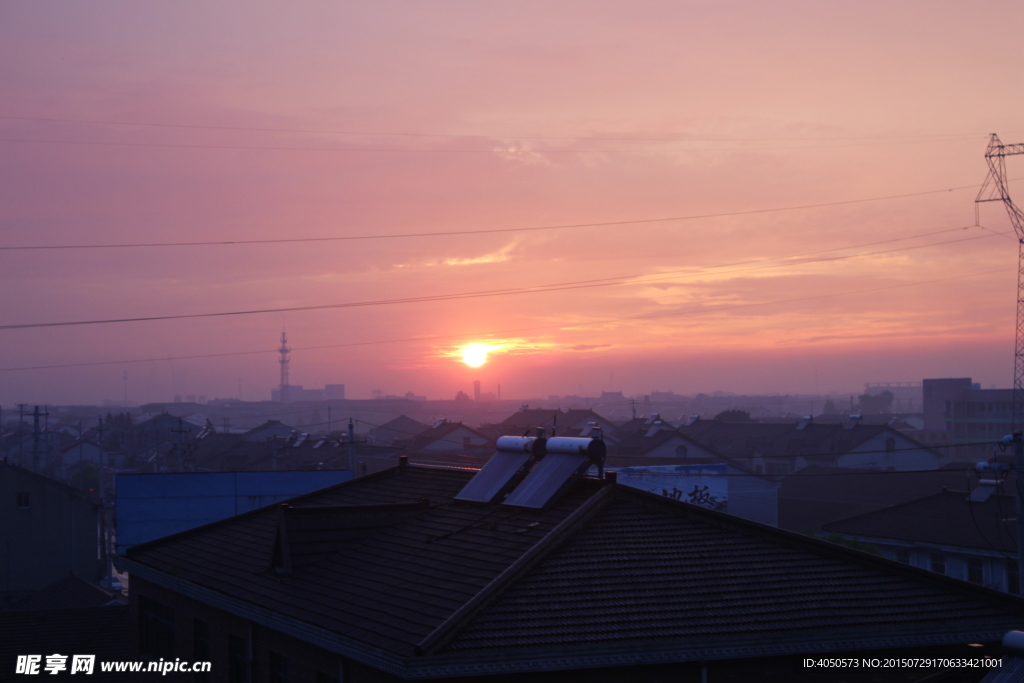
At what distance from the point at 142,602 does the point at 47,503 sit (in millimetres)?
33542

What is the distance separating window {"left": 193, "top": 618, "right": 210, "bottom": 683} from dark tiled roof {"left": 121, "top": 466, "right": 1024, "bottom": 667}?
899 mm

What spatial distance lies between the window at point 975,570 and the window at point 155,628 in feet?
90.1

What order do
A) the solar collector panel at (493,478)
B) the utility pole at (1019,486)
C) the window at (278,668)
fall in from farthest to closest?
the utility pole at (1019,486) < the solar collector panel at (493,478) < the window at (278,668)

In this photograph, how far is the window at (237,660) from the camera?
45.9 feet

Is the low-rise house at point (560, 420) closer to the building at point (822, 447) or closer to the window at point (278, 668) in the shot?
the building at point (822, 447)

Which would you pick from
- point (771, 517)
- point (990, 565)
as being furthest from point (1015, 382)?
point (990, 565)

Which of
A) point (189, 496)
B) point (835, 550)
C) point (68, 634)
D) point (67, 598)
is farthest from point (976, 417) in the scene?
point (68, 634)

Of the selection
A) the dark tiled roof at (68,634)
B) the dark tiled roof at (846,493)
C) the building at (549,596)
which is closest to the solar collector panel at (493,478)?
the building at (549,596)

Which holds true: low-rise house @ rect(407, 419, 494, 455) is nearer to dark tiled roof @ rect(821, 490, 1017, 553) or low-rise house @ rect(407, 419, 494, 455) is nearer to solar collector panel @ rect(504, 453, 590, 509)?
dark tiled roof @ rect(821, 490, 1017, 553)

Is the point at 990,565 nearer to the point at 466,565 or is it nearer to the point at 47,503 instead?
the point at 466,565

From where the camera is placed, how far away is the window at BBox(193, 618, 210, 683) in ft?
49.9

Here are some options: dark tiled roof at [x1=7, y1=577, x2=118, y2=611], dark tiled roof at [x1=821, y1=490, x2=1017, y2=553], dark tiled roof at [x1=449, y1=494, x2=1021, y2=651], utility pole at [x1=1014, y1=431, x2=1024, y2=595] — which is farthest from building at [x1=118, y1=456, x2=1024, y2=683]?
dark tiled roof at [x1=821, y1=490, x2=1017, y2=553]

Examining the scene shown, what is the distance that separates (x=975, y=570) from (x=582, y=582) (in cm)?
2544

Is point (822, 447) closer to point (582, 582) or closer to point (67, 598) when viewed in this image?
point (67, 598)
